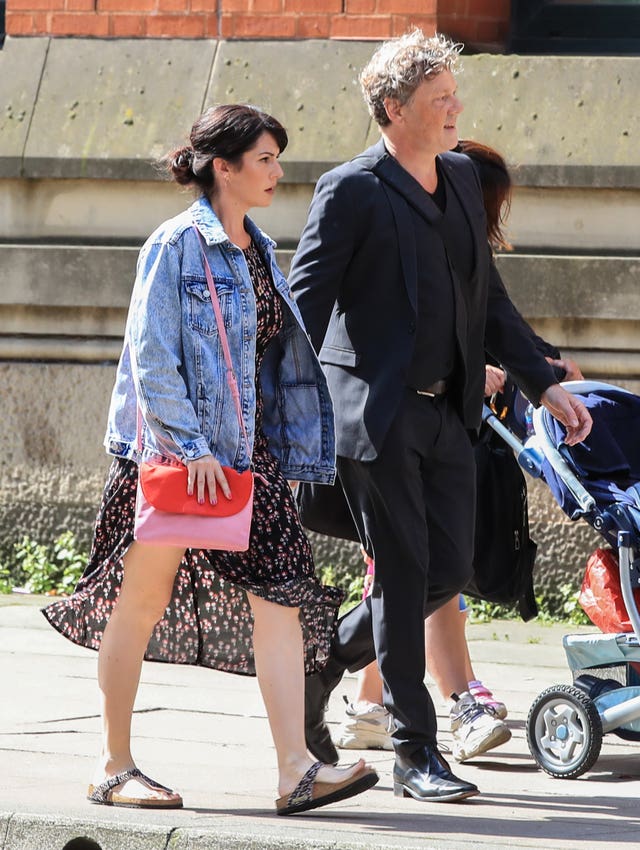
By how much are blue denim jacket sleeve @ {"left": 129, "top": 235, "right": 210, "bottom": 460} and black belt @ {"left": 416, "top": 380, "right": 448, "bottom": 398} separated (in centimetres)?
71

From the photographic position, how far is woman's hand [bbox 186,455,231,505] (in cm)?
435

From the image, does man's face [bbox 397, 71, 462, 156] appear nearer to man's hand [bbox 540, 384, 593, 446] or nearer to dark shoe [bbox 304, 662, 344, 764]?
man's hand [bbox 540, 384, 593, 446]

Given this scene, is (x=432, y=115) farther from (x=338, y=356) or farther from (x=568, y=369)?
(x=568, y=369)

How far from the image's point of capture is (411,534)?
15.6 ft

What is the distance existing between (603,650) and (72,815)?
1.72 meters

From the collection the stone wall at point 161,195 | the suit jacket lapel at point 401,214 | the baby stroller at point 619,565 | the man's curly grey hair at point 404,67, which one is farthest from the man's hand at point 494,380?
the stone wall at point 161,195

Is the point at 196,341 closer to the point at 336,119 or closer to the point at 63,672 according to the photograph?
the point at 63,672

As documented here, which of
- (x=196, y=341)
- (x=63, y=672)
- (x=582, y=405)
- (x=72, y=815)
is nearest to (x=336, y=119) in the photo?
(x=63, y=672)

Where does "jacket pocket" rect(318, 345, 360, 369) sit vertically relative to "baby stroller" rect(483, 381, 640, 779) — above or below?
above

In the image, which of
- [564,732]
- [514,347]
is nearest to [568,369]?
[514,347]

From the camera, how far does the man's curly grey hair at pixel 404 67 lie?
4816 mm

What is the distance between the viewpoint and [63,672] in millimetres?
6699

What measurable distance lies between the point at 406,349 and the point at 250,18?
4.28 metres

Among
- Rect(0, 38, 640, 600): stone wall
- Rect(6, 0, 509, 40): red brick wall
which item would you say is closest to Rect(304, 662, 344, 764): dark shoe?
Rect(0, 38, 640, 600): stone wall
